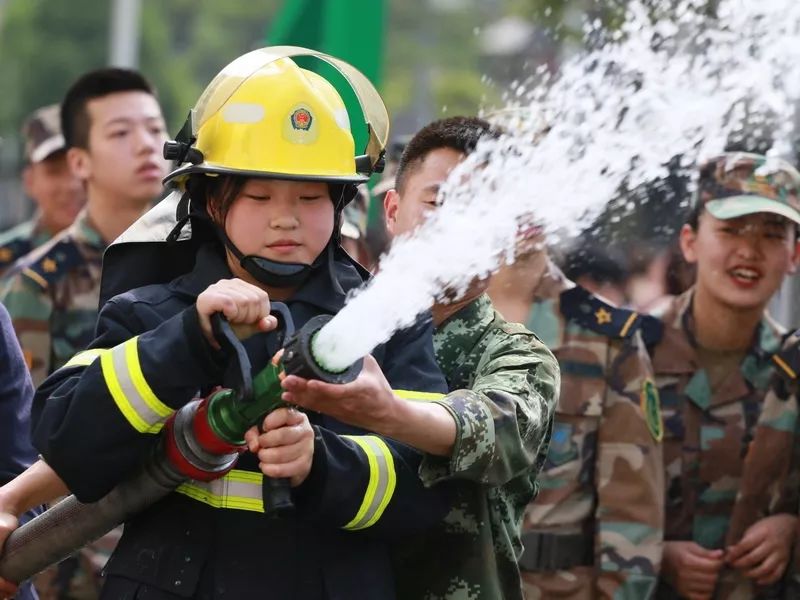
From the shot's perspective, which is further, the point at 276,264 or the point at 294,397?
the point at 276,264

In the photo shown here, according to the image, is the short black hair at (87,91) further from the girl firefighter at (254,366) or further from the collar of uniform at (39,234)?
the girl firefighter at (254,366)

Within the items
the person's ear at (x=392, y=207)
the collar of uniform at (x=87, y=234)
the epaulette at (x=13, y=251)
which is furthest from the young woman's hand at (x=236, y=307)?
the epaulette at (x=13, y=251)

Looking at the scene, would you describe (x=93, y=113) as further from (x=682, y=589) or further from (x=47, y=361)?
(x=682, y=589)

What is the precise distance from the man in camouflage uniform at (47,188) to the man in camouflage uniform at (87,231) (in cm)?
162

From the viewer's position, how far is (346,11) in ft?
28.1

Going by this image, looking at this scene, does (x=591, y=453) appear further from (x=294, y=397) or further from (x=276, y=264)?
(x=294, y=397)

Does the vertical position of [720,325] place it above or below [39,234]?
above

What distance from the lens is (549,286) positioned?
6.14 m

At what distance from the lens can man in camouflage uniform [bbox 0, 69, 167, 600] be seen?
23.3ft

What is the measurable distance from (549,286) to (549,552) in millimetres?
942

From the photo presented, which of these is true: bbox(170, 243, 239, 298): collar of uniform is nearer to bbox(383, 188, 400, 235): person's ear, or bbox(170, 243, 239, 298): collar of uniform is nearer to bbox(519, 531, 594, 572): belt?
bbox(383, 188, 400, 235): person's ear

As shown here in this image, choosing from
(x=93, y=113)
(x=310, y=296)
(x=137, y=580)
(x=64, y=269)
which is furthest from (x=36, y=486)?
(x=93, y=113)

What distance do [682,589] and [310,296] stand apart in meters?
3.10

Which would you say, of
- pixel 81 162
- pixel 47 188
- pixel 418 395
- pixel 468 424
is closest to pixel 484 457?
pixel 468 424
